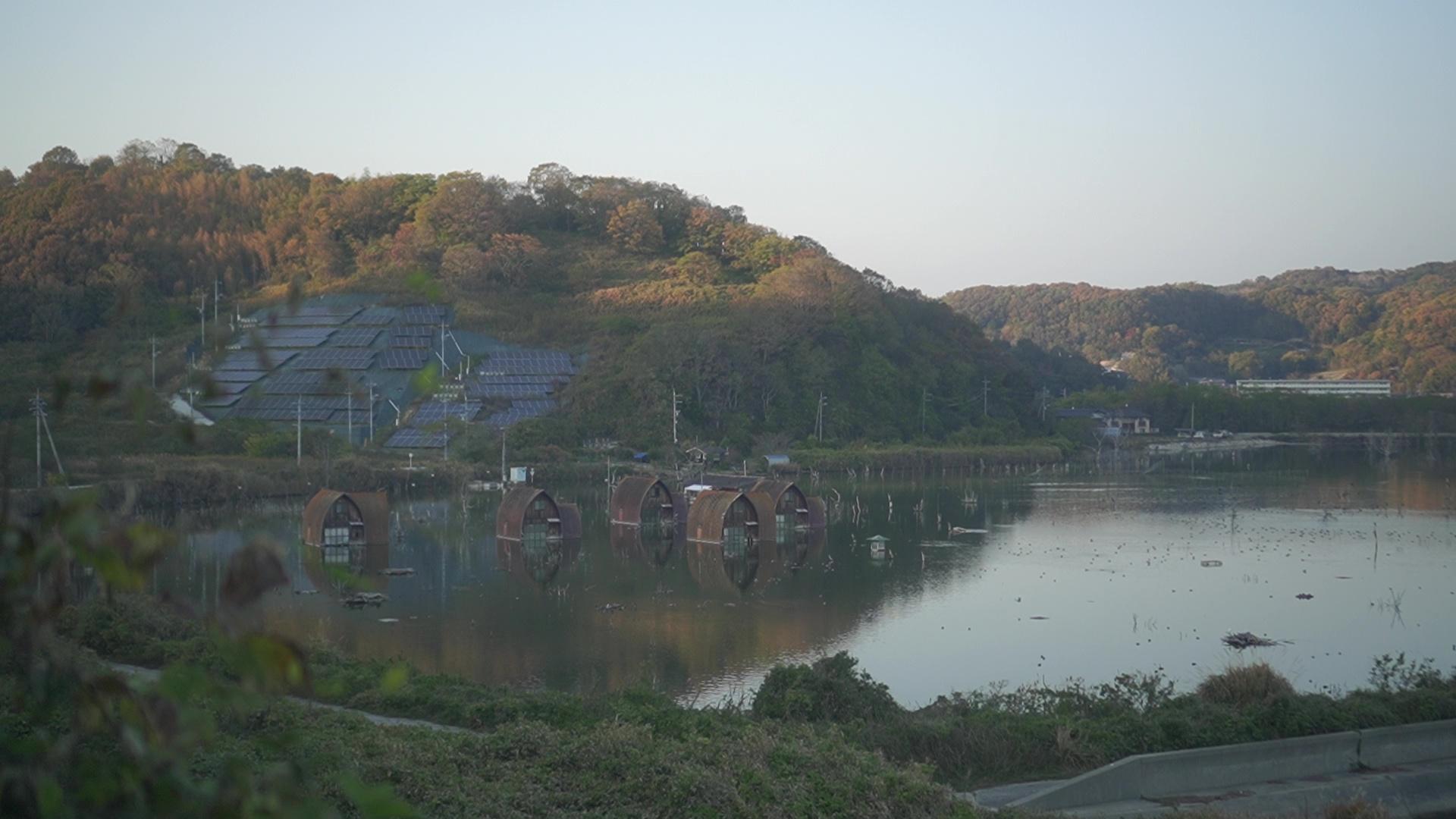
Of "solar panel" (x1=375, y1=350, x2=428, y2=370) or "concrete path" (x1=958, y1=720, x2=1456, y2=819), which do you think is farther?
"solar panel" (x1=375, y1=350, x2=428, y2=370)

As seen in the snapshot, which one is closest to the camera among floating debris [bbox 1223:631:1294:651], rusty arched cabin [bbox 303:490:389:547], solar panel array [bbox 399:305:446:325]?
floating debris [bbox 1223:631:1294:651]

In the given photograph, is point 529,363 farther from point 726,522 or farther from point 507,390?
point 726,522

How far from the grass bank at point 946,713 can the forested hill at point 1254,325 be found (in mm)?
61357

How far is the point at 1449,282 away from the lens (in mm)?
98625

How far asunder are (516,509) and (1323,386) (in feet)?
200

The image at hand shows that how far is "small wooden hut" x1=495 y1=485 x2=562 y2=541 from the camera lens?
23.0 meters

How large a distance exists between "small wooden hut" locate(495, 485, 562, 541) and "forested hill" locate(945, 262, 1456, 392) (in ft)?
181

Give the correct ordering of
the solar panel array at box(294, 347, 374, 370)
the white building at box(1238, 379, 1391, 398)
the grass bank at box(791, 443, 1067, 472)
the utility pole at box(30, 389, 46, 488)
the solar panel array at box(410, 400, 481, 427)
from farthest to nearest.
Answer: the white building at box(1238, 379, 1391, 398), the grass bank at box(791, 443, 1067, 472), the solar panel array at box(294, 347, 374, 370), the solar panel array at box(410, 400, 481, 427), the utility pole at box(30, 389, 46, 488)

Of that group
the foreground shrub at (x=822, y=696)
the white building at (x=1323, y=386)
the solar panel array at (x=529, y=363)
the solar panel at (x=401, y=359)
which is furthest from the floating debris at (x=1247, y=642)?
the white building at (x=1323, y=386)

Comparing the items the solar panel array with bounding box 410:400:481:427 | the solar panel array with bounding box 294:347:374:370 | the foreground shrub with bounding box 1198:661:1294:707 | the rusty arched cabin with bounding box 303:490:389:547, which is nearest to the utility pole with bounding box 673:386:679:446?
the solar panel array with bounding box 410:400:481:427

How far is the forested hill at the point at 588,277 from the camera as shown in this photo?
38.8m

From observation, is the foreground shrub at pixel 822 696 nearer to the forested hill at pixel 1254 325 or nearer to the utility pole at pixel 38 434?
the utility pole at pixel 38 434

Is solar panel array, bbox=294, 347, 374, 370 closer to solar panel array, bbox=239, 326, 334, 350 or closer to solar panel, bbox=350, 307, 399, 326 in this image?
solar panel array, bbox=239, 326, 334, 350

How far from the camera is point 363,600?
16969 millimetres
